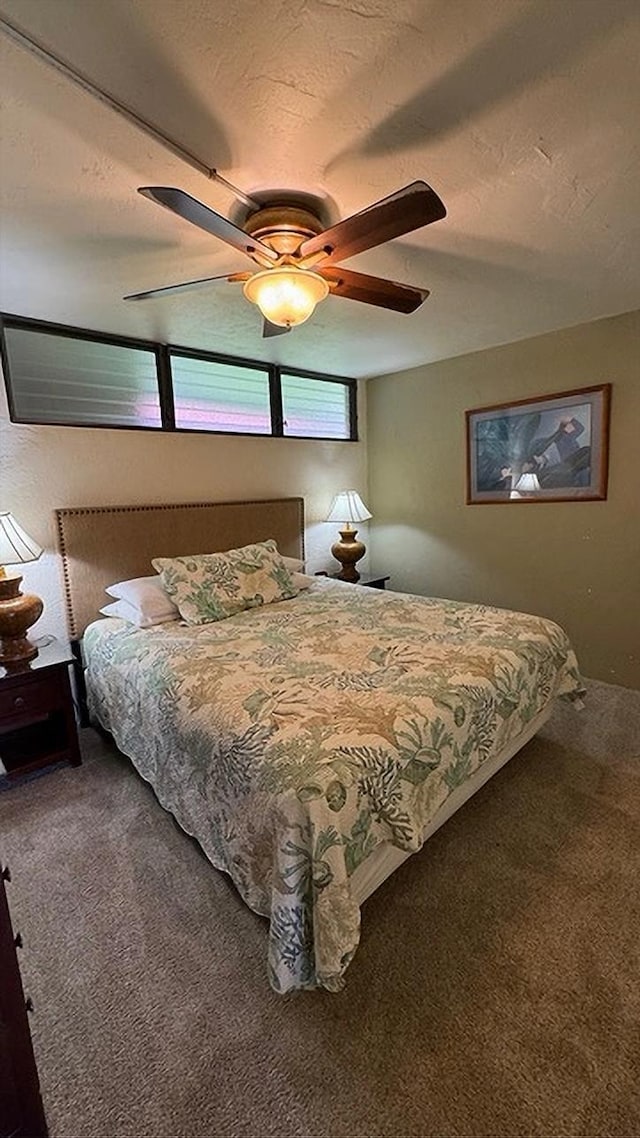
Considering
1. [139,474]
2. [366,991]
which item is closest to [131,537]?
[139,474]

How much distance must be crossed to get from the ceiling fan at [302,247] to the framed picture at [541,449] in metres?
1.77

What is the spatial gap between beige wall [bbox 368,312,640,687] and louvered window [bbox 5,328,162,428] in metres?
2.07

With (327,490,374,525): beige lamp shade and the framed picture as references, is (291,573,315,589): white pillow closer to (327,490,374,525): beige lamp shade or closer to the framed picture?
(327,490,374,525): beige lamp shade

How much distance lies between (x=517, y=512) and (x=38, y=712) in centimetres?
326

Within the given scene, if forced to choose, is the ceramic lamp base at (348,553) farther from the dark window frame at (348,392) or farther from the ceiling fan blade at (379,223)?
the ceiling fan blade at (379,223)

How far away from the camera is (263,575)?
299 cm

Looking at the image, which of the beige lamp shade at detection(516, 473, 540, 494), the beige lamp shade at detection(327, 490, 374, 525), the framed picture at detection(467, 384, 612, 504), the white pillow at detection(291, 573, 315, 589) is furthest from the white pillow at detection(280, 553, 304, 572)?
the beige lamp shade at detection(516, 473, 540, 494)

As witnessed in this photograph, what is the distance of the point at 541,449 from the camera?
10.8ft

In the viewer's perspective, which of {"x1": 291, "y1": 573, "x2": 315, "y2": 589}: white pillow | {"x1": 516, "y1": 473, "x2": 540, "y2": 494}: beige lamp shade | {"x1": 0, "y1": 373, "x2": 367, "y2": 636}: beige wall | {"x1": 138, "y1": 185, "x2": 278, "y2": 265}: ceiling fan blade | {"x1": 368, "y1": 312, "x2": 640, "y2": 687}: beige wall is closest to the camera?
{"x1": 138, "y1": 185, "x2": 278, "y2": 265}: ceiling fan blade

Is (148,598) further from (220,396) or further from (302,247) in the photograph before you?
(302,247)

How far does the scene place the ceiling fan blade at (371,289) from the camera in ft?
5.59

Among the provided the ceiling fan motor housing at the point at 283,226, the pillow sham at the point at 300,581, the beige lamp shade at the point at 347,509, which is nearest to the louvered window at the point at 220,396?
the beige lamp shade at the point at 347,509

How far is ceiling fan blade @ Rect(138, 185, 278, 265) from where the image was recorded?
46.8 inches

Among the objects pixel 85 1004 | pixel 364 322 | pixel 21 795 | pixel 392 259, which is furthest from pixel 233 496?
pixel 85 1004
